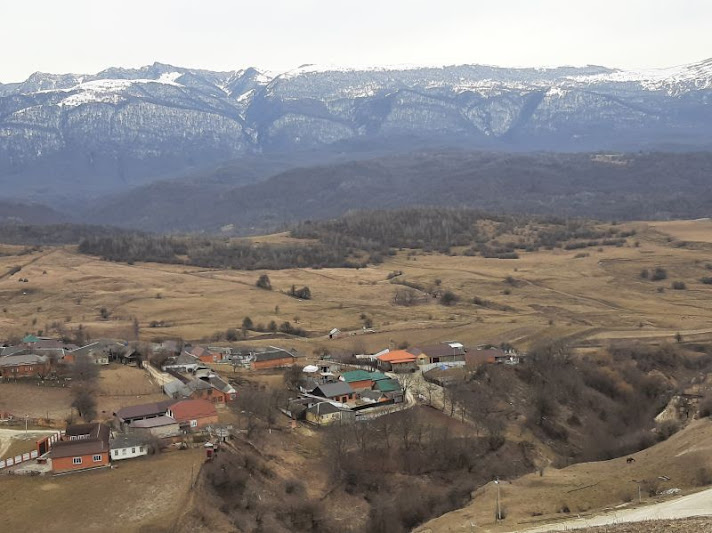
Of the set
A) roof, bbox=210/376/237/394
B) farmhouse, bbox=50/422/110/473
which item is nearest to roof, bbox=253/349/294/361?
roof, bbox=210/376/237/394

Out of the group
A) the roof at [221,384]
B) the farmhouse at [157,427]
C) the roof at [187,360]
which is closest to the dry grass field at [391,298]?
the roof at [187,360]

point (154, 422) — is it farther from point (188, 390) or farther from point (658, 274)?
point (658, 274)

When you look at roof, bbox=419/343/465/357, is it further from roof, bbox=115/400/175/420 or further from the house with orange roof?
roof, bbox=115/400/175/420

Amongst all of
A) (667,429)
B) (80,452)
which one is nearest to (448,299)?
(667,429)

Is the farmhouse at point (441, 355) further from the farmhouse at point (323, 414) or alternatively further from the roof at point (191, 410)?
the roof at point (191, 410)

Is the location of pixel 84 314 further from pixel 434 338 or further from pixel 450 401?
pixel 450 401

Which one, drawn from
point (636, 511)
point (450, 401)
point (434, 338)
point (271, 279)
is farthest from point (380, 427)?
point (271, 279)
